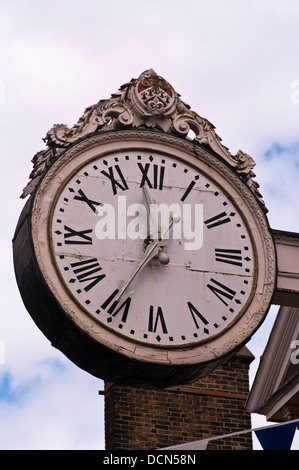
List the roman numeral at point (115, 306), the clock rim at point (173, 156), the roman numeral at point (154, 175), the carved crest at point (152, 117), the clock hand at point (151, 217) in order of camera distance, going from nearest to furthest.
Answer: the clock rim at point (173, 156)
the roman numeral at point (115, 306)
the clock hand at point (151, 217)
the roman numeral at point (154, 175)
the carved crest at point (152, 117)

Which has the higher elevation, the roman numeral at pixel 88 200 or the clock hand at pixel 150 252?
the roman numeral at pixel 88 200

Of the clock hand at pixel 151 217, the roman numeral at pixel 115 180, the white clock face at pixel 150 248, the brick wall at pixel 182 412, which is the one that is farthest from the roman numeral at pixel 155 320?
the brick wall at pixel 182 412

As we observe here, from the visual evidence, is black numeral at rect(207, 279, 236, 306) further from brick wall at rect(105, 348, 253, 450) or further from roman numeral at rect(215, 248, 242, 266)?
brick wall at rect(105, 348, 253, 450)

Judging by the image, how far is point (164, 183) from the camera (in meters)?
9.25

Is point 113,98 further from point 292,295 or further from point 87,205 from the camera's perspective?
point 292,295

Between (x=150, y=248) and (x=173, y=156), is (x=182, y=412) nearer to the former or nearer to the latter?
(x=173, y=156)

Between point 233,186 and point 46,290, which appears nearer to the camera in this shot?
point 46,290

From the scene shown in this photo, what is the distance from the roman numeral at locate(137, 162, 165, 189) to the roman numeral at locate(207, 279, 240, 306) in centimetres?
87

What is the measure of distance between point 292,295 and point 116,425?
5499mm

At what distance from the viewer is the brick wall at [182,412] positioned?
47.7ft

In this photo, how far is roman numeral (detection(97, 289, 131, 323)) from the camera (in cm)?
857

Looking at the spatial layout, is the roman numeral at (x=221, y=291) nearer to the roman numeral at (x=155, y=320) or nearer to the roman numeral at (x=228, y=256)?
the roman numeral at (x=228, y=256)
